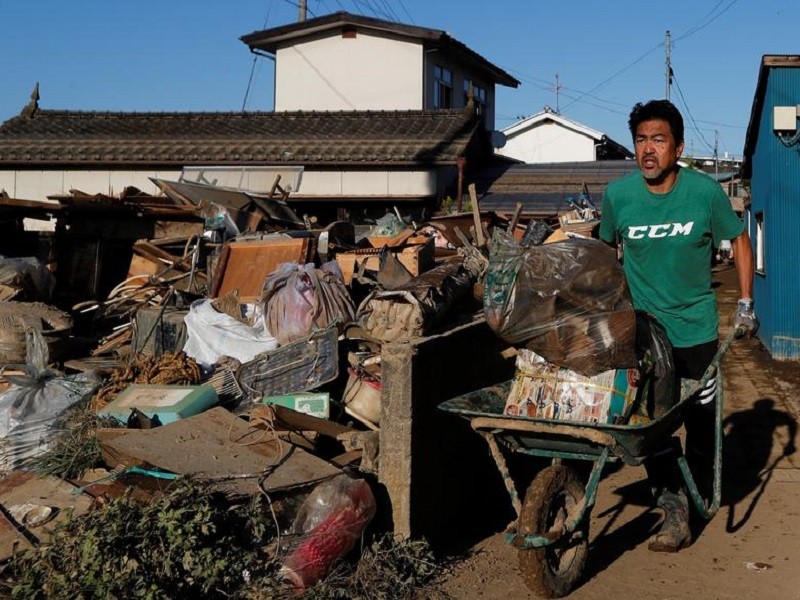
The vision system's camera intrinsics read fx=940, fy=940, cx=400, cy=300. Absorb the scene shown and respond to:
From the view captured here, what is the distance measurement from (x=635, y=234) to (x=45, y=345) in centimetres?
448

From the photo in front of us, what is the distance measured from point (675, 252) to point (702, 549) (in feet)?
5.74

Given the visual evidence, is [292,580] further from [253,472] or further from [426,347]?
[426,347]

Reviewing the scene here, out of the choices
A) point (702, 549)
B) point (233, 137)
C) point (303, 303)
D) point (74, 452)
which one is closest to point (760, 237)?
point (233, 137)

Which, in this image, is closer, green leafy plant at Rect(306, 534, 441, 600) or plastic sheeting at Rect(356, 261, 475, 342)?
green leafy plant at Rect(306, 534, 441, 600)

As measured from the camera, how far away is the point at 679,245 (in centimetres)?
520

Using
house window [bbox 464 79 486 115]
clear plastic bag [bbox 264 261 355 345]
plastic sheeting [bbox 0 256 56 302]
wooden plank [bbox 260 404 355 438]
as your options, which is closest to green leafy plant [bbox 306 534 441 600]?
wooden plank [bbox 260 404 355 438]

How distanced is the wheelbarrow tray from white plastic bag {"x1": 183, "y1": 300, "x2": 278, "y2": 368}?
2.93m

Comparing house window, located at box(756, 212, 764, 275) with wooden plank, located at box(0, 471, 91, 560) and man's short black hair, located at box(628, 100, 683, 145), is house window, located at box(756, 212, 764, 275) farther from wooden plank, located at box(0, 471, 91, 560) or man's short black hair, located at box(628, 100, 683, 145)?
wooden plank, located at box(0, 471, 91, 560)

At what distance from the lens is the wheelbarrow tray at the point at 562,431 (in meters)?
4.27

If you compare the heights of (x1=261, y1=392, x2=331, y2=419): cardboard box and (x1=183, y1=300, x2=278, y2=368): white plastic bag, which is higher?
(x1=183, y1=300, x2=278, y2=368): white plastic bag

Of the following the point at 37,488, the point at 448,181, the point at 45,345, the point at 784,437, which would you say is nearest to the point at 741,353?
the point at 784,437

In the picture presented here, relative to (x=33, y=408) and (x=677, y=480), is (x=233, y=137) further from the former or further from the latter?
(x=677, y=480)

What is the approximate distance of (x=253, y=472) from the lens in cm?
504

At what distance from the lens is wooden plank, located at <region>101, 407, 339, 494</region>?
4.92 m
